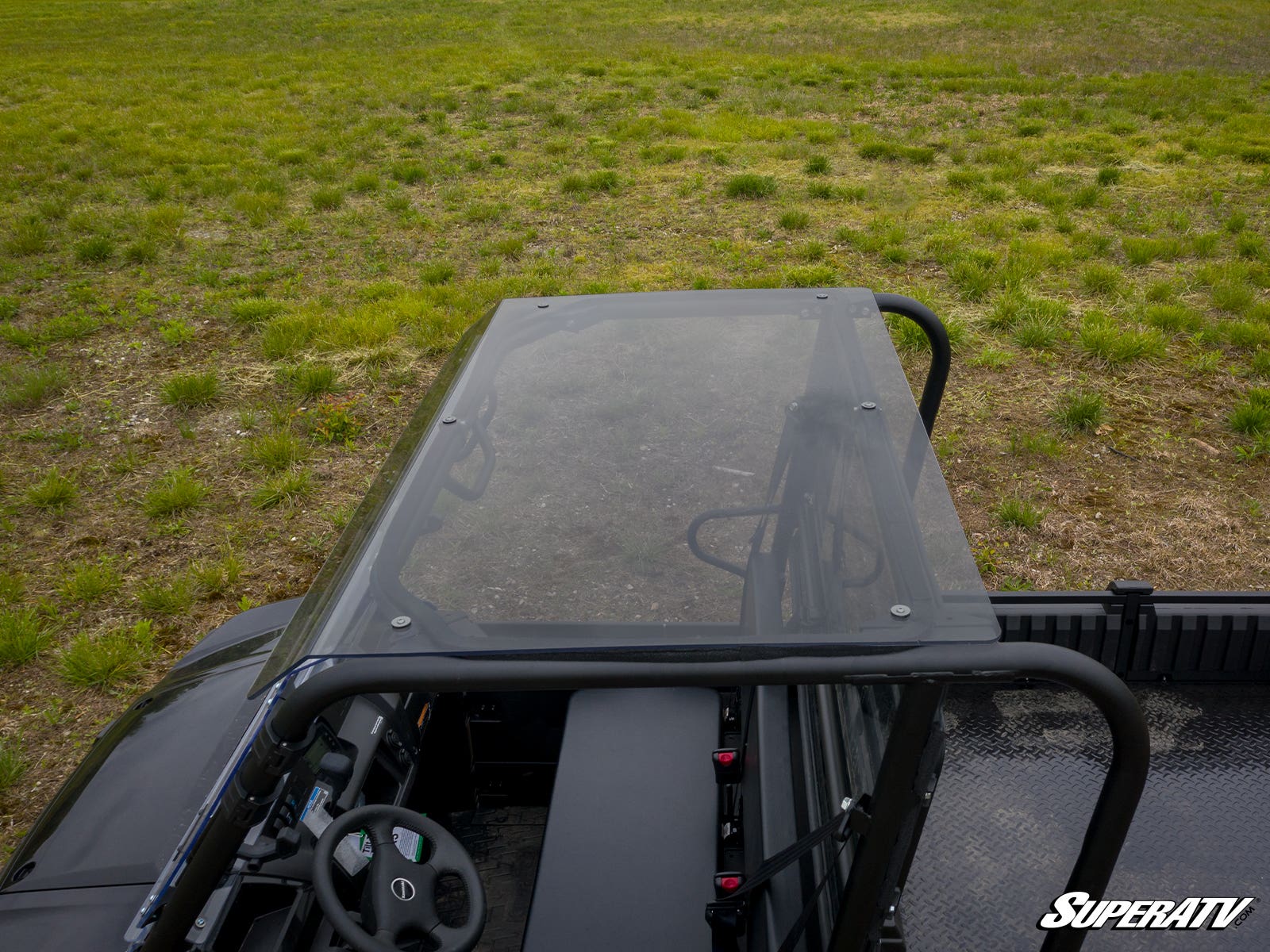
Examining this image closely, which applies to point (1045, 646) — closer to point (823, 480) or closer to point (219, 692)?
point (823, 480)

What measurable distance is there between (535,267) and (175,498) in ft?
9.69

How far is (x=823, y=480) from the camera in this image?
1741 millimetres

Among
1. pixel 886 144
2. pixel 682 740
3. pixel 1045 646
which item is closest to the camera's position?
pixel 1045 646

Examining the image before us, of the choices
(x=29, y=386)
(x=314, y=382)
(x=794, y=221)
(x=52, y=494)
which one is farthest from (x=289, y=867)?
(x=794, y=221)

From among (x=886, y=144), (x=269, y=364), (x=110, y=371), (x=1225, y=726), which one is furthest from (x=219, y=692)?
(x=886, y=144)

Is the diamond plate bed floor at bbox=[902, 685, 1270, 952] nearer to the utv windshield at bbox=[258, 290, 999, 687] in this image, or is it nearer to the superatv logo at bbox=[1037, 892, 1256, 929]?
the superatv logo at bbox=[1037, 892, 1256, 929]

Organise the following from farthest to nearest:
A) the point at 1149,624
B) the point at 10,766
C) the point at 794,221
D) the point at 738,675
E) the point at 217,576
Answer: the point at 794,221 → the point at 217,576 → the point at 10,766 → the point at 1149,624 → the point at 738,675

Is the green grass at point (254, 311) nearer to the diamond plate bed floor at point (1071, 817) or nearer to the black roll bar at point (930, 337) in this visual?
the black roll bar at point (930, 337)

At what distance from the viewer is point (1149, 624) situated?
98.0 inches

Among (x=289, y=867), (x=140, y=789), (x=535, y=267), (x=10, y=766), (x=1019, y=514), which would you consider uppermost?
Answer: (x=289, y=867)

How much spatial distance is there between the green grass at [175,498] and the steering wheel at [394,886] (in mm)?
3100

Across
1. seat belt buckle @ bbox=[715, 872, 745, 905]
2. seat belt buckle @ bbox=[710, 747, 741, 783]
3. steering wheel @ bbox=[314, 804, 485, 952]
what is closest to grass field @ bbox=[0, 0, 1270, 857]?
steering wheel @ bbox=[314, 804, 485, 952]

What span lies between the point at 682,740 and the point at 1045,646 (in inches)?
44.4

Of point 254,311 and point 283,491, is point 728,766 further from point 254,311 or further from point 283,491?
point 254,311
